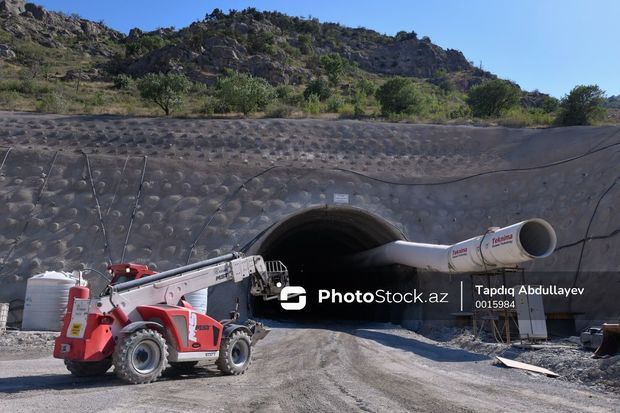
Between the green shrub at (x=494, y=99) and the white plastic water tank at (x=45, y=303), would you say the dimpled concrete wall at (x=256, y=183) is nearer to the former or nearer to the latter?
the white plastic water tank at (x=45, y=303)

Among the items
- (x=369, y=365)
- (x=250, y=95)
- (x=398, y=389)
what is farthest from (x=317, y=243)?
(x=398, y=389)

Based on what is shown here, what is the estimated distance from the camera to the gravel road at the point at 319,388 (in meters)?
7.77

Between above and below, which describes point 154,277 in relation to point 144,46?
below

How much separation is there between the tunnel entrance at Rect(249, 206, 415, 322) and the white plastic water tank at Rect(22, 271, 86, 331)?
21.8 feet

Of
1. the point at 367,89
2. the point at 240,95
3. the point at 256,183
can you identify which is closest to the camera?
the point at 256,183

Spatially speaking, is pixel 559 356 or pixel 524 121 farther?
pixel 524 121

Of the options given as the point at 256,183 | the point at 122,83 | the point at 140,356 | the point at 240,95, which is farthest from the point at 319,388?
the point at 122,83

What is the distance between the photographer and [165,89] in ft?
108

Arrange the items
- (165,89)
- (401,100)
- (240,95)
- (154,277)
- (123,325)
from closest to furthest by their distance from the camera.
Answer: (123,325)
(154,277)
(240,95)
(165,89)
(401,100)

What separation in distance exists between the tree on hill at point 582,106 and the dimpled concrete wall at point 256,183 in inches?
209

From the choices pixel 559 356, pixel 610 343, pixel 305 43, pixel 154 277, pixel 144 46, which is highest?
pixel 305 43

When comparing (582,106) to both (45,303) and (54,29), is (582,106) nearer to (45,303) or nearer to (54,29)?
(45,303)

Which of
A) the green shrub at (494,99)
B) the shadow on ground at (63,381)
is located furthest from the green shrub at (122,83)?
the shadow on ground at (63,381)

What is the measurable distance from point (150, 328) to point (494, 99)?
36.2m
